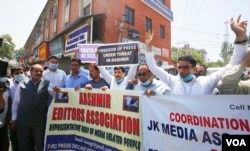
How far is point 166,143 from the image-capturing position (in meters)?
2.78

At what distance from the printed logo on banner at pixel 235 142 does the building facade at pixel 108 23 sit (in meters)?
7.29

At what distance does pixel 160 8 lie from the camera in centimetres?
2128

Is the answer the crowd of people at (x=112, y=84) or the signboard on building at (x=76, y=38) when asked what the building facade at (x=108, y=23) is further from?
the crowd of people at (x=112, y=84)

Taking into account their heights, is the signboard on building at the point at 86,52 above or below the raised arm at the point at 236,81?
above

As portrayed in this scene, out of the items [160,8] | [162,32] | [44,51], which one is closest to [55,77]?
[44,51]

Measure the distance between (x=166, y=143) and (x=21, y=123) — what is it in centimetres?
229

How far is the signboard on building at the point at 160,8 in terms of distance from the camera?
19.6 metres

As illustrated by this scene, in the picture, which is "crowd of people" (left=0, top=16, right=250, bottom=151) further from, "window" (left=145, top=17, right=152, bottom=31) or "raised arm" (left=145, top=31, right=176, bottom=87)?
"window" (left=145, top=17, right=152, bottom=31)

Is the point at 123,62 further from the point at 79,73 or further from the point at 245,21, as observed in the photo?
the point at 245,21

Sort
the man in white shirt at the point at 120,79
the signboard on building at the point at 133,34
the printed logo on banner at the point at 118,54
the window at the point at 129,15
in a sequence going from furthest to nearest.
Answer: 1. the window at the point at 129,15
2. the signboard on building at the point at 133,34
3. the printed logo on banner at the point at 118,54
4. the man in white shirt at the point at 120,79

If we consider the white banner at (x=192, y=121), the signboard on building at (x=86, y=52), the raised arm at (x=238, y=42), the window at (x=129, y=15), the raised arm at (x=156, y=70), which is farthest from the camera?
the window at (x=129, y=15)

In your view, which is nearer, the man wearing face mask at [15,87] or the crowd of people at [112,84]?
the crowd of people at [112,84]

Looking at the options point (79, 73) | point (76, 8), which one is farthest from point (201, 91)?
point (76, 8)

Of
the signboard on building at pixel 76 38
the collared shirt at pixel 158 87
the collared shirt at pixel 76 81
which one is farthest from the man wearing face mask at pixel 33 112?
the signboard on building at pixel 76 38
